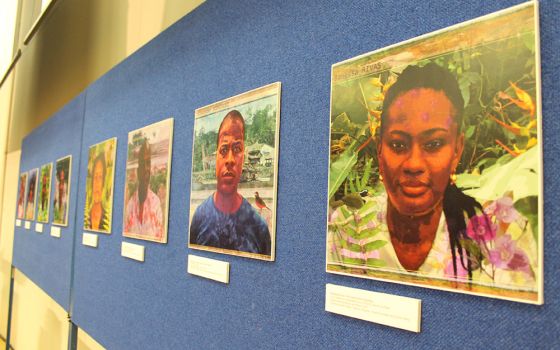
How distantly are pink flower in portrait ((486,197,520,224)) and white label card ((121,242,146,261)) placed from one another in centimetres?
174

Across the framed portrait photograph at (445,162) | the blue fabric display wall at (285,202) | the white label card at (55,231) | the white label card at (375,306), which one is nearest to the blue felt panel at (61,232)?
the white label card at (55,231)

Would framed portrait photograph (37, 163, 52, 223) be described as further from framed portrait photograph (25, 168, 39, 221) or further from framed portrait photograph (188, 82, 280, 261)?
framed portrait photograph (188, 82, 280, 261)

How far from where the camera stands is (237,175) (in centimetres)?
152

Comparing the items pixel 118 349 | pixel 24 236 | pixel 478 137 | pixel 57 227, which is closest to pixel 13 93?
pixel 24 236

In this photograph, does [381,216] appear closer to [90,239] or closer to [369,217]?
[369,217]

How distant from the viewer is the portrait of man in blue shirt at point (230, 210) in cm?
142

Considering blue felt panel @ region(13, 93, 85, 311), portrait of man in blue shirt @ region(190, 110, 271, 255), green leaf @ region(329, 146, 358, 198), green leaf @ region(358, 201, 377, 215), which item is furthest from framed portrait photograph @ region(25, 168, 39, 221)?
green leaf @ region(358, 201, 377, 215)

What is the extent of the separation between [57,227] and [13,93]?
5324mm

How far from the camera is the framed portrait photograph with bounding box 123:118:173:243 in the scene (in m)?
2.00

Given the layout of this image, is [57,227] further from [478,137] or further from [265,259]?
[478,137]

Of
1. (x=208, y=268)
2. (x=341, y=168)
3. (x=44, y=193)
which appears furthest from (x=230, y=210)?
(x=44, y=193)

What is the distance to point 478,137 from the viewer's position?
2.79ft

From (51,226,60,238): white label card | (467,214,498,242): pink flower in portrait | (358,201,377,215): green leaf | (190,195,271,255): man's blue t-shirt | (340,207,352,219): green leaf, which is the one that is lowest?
(51,226,60,238): white label card

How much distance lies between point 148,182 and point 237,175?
816mm
